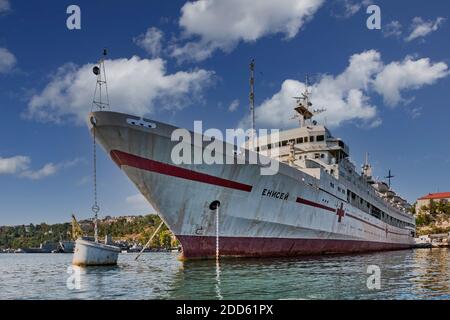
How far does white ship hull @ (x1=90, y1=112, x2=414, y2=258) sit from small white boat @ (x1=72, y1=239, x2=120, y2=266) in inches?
143

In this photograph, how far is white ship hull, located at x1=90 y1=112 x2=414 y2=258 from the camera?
18.1 m

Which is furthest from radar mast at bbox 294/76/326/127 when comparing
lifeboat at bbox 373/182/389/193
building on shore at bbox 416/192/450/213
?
building on shore at bbox 416/192/450/213

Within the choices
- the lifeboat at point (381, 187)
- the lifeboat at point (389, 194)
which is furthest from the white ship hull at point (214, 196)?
the lifeboat at point (389, 194)

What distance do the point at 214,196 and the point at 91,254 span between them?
6.72 metres

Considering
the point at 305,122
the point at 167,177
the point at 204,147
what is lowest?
the point at 167,177

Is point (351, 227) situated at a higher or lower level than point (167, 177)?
lower

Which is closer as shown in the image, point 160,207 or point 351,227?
point 160,207

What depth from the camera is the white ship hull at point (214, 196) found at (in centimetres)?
1814

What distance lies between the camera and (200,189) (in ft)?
62.4

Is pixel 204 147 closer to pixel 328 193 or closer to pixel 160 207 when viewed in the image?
pixel 160 207

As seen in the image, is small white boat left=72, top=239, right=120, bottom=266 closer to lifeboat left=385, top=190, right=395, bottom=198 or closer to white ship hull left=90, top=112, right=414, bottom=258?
white ship hull left=90, top=112, right=414, bottom=258

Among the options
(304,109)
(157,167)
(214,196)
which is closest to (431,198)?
(304,109)

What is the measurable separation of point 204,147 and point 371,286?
9942 mm

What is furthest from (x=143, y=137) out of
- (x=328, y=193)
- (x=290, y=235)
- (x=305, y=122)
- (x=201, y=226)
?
(x=305, y=122)
